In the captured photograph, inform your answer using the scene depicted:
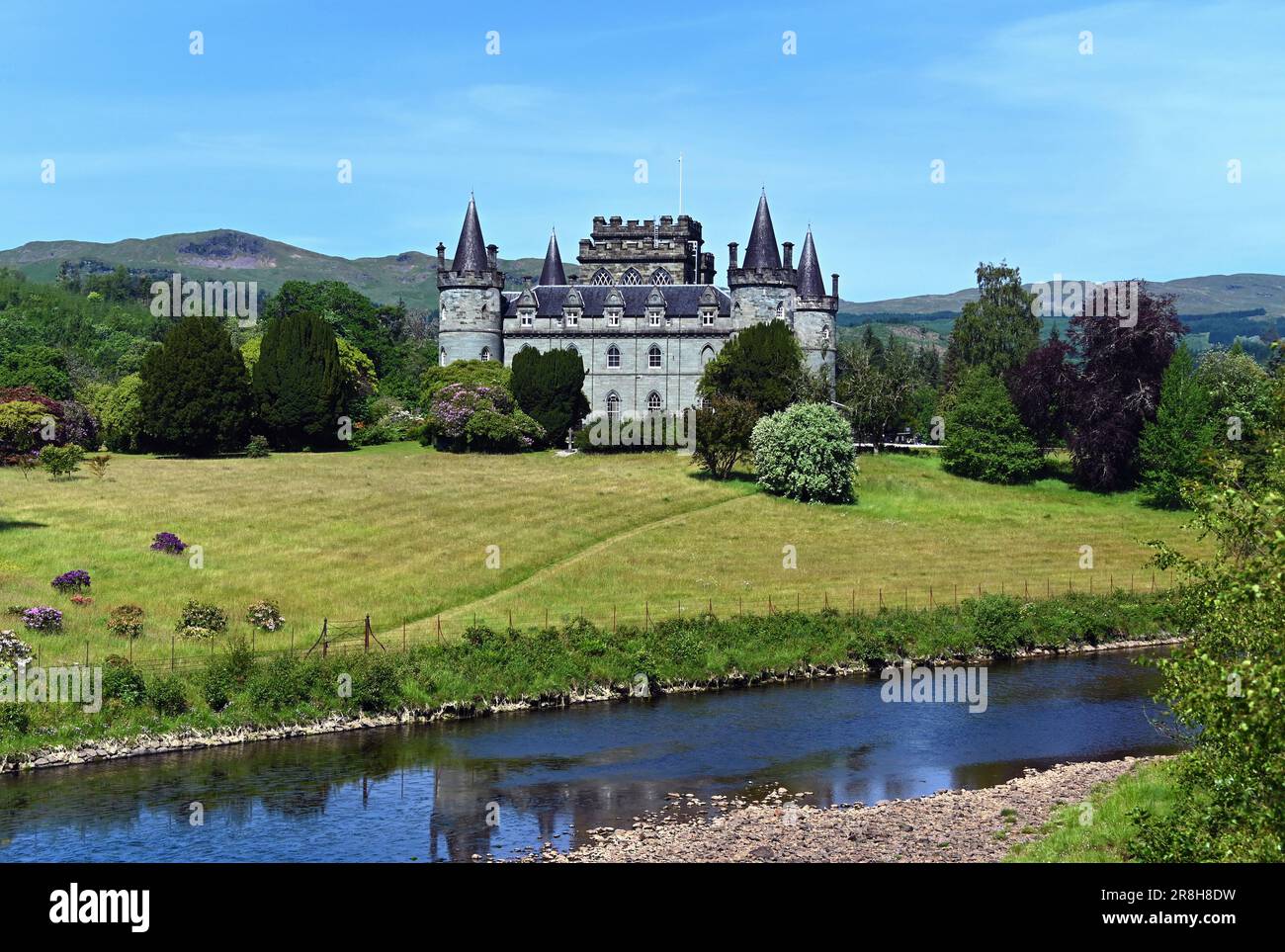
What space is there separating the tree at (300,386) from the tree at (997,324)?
45.8 meters

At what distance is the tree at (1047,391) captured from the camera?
254 ft

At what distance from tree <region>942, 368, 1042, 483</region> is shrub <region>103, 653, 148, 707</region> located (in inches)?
2076

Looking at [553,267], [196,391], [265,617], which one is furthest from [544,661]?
[553,267]

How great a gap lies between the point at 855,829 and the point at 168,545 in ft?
105

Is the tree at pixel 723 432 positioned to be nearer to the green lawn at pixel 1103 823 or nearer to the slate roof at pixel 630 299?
the slate roof at pixel 630 299

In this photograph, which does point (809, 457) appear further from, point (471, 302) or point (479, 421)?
point (471, 302)

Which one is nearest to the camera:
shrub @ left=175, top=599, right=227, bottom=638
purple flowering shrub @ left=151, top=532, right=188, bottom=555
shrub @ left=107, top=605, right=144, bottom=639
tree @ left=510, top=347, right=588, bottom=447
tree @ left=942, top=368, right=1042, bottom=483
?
shrub @ left=107, top=605, right=144, bottom=639

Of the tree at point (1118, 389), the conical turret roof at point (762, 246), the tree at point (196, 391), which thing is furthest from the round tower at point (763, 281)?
the tree at point (196, 391)

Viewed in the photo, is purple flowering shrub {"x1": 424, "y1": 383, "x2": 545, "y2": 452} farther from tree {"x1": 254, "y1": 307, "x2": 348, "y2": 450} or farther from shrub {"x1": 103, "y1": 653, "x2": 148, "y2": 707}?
shrub {"x1": 103, "y1": 653, "x2": 148, "y2": 707}

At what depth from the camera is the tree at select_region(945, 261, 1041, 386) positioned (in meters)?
99.7

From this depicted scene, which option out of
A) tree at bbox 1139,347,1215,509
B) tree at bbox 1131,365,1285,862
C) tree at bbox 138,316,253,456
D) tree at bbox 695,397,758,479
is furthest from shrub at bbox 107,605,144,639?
tree at bbox 1139,347,1215,509

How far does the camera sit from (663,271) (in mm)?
98812
